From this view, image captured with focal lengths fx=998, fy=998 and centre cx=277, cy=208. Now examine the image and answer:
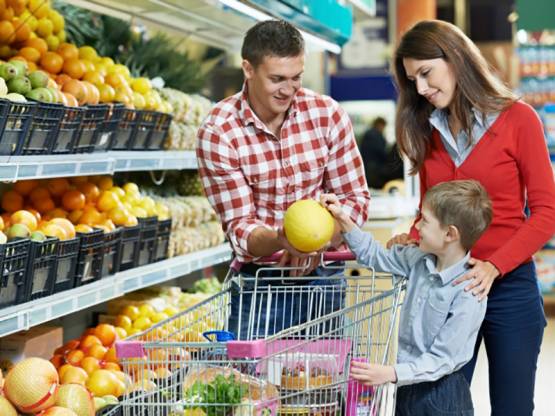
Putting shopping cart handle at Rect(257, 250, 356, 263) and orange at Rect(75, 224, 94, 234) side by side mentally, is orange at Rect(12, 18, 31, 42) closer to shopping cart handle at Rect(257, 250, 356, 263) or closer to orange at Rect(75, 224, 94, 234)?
orange at Rect(75, 224, 94, 234)

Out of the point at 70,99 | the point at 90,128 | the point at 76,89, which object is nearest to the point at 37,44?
the point at 76,89

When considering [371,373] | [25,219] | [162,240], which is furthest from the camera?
[162,240]

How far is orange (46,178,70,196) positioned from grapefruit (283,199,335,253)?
2095 mm

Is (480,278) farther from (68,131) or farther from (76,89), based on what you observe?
(76,89)

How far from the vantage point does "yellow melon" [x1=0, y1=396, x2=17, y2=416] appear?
2.96 m

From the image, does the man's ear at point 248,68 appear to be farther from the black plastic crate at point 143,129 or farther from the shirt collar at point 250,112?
the black plastic crate at point 143,129

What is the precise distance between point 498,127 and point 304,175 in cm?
62

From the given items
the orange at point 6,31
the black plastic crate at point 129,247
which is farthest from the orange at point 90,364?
the orange at point 6,31

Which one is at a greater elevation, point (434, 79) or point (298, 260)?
point (434, 79)

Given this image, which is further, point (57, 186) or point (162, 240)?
point (162, 240)

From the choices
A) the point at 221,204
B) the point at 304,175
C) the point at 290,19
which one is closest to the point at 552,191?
the point at 304,175

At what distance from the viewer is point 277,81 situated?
301cm

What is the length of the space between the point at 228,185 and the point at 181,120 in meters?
2.45

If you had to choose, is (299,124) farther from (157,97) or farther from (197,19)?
(197,19)
